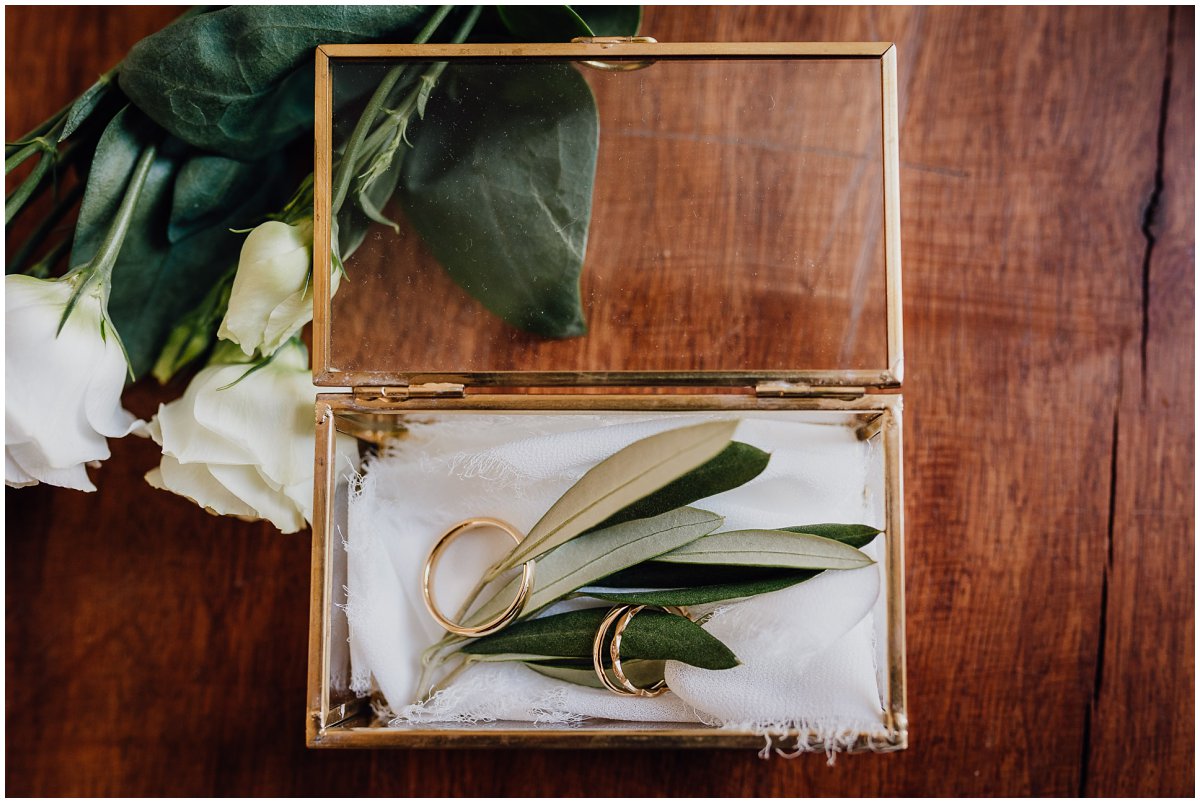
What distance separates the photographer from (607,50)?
0.40 meters

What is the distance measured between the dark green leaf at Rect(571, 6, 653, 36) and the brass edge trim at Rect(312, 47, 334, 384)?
0.16 m

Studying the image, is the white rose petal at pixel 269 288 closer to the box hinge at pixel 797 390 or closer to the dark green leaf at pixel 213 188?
the dark green leaf at pixel 213 188

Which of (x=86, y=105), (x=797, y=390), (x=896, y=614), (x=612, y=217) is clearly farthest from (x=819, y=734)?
(x=86, y=105)

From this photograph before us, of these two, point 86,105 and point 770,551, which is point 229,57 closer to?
point 86,105

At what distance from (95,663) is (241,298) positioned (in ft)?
0.97

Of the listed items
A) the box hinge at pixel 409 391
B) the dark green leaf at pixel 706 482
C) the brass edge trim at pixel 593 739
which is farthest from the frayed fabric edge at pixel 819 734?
the box hinge at pixel 409 391

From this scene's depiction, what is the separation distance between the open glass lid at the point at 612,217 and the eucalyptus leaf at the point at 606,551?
0.25ft

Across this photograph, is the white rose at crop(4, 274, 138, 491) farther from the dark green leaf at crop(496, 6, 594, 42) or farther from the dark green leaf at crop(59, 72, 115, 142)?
the dark green leaf at crop(496, 6, 594, 42)

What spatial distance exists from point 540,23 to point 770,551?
323 mm

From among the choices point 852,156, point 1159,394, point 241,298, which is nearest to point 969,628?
point 1159,394

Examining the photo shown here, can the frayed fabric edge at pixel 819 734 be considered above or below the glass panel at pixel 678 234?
below

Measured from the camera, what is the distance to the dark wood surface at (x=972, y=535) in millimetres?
508

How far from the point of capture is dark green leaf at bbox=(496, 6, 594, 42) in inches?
17.5

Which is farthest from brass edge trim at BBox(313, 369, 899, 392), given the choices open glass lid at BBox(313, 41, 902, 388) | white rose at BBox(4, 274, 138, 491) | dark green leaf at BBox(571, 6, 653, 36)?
dark green leaf at BBox(571, 6, 653, 36)
